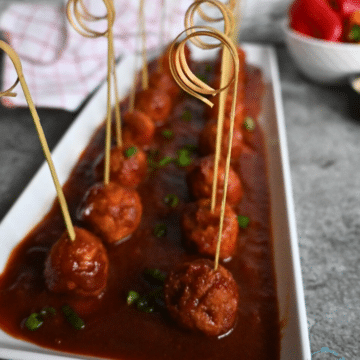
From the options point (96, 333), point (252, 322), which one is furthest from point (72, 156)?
point (252, 322)

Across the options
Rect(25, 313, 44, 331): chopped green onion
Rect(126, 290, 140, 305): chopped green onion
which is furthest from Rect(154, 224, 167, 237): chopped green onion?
Rect(25, 313, 44, 331): chopped green onion

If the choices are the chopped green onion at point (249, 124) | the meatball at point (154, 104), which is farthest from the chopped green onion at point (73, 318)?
the chopped green onion at point (249, 124)

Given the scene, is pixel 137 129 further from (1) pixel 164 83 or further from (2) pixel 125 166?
(1) pixel 164 83

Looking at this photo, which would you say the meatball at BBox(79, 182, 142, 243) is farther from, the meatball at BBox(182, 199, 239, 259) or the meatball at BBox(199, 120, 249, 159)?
the meatball at BBox(199, 120, 249, 159)

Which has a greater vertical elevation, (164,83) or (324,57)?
(324,57)

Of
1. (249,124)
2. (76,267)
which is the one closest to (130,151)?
(76,267)

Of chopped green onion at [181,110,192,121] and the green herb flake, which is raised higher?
the green herb flake
